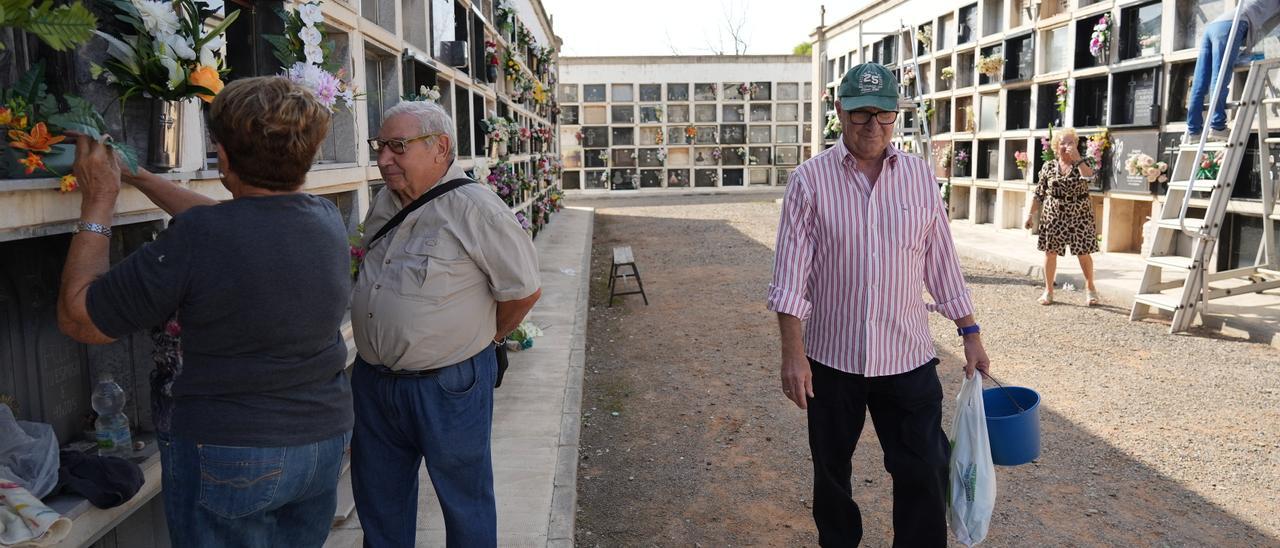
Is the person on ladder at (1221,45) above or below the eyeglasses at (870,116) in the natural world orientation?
above

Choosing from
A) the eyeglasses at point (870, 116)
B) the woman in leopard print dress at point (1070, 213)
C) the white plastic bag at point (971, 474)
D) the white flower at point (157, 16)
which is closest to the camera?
the white flower at point (157, 16)

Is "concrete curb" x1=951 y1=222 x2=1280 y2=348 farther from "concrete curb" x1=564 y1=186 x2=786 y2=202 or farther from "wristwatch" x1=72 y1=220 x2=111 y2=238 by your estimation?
"concrete curb" x1=564 y1=186 x2=786 y2=202

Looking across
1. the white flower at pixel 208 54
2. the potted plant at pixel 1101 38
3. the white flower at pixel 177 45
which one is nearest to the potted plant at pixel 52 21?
the white flower at pixel 177 45

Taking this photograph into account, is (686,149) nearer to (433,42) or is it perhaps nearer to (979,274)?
(979,274)

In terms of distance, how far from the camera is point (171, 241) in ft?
4.39

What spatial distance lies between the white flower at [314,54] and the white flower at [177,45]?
2.78 feet

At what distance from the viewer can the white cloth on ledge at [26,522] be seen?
1.45 meters

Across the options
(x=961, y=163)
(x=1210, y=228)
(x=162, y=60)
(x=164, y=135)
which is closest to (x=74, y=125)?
(x=162, y=60)

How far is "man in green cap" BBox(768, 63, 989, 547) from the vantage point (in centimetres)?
214

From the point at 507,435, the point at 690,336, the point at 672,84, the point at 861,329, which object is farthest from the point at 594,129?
the point at 861,329

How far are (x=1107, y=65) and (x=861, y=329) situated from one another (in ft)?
25.5

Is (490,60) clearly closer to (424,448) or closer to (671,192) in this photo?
(424,448)

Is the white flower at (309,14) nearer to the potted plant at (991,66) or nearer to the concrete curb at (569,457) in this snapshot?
the concrete curb at (569,457)

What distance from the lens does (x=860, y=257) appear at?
2.15m
